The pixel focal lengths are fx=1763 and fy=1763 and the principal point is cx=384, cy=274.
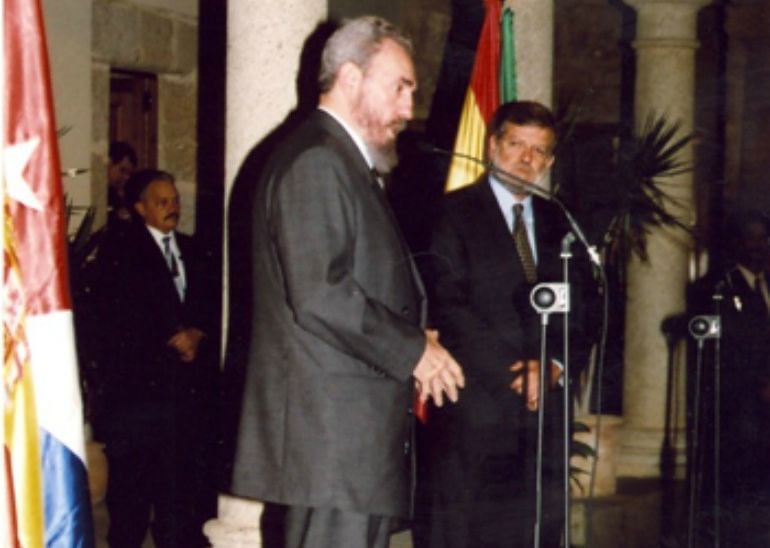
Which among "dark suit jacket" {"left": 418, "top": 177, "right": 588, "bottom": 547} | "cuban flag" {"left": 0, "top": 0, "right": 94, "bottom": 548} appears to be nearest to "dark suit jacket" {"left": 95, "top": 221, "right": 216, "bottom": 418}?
"dark suit jacket" {"left": 418, "top": 177, "right": 588, "bottom": 547}

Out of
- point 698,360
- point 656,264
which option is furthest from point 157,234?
point 656,264

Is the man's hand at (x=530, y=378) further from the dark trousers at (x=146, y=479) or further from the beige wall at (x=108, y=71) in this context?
the beige wall at (x=108, y=71)

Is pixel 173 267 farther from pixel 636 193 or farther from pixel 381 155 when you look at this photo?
pixel 636 193

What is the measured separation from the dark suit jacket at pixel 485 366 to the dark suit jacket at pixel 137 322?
1.12 m

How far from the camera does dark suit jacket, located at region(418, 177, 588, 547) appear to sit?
566 centimetres

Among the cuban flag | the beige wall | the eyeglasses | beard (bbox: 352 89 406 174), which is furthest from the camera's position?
the beige wall

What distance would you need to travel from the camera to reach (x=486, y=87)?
6859 mm

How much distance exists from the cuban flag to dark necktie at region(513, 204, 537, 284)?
7.96 feet

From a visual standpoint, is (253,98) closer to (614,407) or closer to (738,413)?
(738,413)

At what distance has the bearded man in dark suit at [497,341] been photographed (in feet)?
18.6

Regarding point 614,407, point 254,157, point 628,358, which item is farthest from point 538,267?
point 614,407

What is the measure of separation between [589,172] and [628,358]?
2163 mm

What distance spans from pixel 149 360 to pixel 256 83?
127 centimetres

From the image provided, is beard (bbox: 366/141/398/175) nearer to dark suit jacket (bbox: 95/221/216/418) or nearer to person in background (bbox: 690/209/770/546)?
dark suit jacket (bbox: 95/221/216/418)
